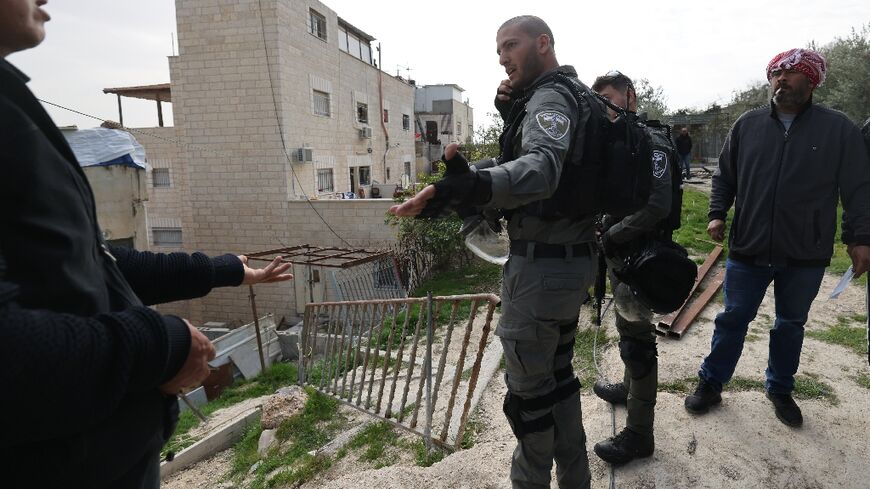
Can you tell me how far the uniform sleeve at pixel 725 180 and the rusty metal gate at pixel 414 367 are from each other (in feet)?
5.22

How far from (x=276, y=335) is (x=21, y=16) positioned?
11.3 meters

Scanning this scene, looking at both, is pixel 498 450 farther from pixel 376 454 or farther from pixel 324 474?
pixel 324 474

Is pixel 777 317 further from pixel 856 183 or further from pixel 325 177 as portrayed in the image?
pixel 325 177

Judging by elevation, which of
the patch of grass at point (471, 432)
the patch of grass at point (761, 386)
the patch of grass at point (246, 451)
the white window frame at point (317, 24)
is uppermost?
the white window frame at point (317, 24)

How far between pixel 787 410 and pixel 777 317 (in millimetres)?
540

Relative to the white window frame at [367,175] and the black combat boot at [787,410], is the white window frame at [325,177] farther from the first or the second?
the black combat boot at [787,410]

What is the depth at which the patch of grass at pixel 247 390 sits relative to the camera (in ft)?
25.9

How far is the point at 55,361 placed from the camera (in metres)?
0.86

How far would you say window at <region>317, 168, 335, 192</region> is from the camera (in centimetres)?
1677

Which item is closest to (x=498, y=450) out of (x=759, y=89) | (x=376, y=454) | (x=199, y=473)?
(x=376, y=454)

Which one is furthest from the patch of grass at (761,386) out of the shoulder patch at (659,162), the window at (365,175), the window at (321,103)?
the window at (365,175)

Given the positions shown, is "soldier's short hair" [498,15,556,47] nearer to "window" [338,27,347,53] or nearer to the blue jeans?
the blue jeans

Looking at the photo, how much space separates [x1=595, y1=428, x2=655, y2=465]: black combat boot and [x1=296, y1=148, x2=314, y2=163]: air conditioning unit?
1366 cm

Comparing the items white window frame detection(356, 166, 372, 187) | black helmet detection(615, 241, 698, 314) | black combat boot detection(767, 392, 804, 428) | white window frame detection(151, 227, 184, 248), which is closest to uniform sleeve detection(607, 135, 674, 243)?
black helmet detection(615, 241, 698, 314)
